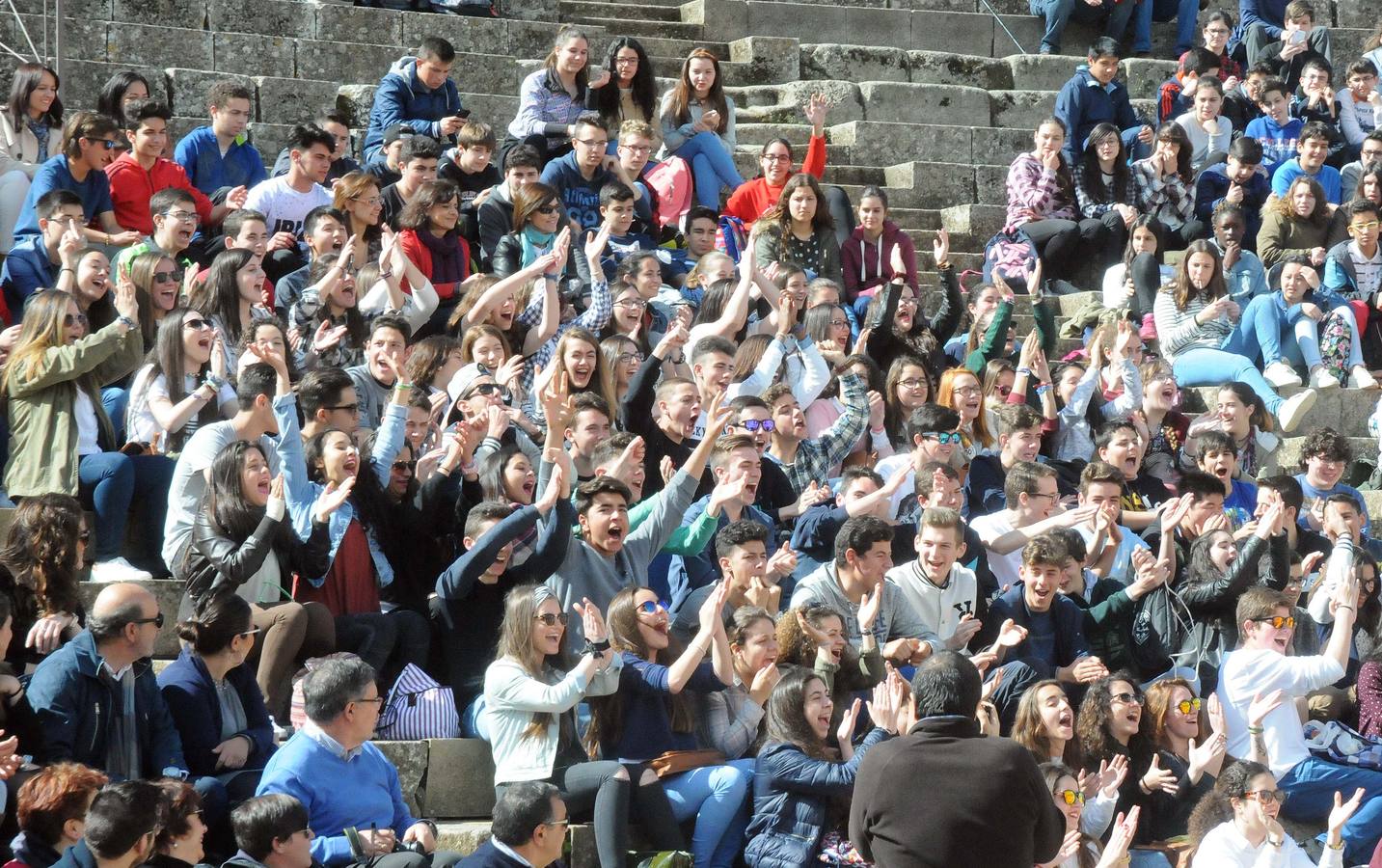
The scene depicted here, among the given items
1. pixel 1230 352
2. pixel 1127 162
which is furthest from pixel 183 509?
pixel 1127 162

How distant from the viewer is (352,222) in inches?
404

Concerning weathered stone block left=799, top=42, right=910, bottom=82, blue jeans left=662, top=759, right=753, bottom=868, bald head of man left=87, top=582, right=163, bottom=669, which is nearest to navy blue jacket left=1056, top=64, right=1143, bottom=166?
weathered stone block left=799, top=42, right=910, bottom=82

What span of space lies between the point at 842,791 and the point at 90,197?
197 inches

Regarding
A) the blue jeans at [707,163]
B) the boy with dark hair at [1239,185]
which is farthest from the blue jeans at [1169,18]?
the blue jeans at [707,163]

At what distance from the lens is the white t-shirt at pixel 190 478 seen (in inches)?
295

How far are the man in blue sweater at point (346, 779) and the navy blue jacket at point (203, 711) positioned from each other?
19cm

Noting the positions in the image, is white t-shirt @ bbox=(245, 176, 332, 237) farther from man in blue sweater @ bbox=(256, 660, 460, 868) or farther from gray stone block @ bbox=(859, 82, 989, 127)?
gray stone block @ bbox=(859, 82, 989, 127)

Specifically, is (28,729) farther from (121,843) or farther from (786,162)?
(786,162)

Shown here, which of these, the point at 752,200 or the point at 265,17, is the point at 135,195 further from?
the point at 752,200

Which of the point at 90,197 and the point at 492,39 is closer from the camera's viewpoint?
the point at 90,197

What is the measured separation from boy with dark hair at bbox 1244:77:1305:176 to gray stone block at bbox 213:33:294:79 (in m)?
6.42

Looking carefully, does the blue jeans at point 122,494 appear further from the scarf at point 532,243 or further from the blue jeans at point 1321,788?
the blue jeans at point 1321,788

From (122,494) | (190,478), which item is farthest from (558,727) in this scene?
(122,494)

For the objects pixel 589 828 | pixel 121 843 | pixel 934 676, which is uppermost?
pixel 934 676
